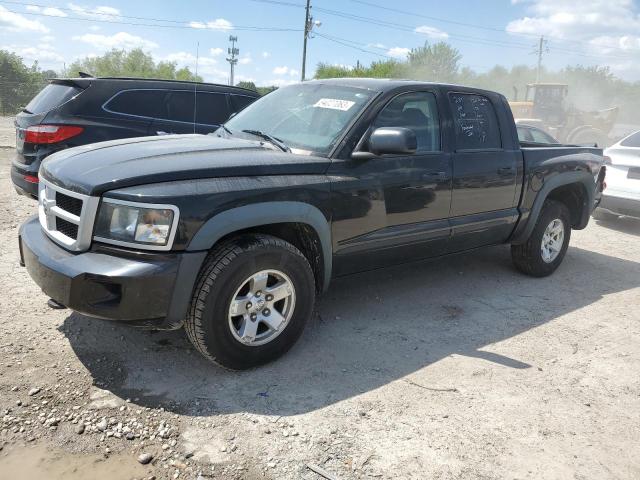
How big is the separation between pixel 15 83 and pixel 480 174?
37.6m

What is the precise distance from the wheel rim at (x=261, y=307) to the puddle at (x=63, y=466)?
2.98 feet

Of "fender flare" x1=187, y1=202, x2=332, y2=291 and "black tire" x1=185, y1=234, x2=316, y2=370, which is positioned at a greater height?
"fender flare" x1=187, y1=202, x2=332, y2=291

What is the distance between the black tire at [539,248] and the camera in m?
5.29

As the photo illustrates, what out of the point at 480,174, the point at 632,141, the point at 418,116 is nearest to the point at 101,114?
the point at 418,116

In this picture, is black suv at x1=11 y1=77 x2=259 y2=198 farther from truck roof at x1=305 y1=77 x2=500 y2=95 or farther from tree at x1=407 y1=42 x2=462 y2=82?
tree at x1=407 y1=42 x2=462 y2=82

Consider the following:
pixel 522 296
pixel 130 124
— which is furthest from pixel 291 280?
pixel 130 124

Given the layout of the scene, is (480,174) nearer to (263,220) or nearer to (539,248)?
(539,248)

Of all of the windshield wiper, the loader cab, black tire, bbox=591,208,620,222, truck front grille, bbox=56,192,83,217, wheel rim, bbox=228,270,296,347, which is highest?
the loader cab

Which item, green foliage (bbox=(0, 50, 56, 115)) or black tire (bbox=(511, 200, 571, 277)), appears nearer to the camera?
black tire (bbox=(511, 200, 571, 277))

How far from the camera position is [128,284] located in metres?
2.69

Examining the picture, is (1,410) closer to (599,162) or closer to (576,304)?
(576,304)

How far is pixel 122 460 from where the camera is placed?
2.45 metres

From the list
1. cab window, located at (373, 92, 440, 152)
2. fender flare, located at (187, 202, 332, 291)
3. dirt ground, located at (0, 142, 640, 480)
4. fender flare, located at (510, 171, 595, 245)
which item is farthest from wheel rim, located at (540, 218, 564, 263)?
fender flare, located at (187, 202, 332, 291)

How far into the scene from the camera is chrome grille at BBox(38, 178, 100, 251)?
2.81 m
